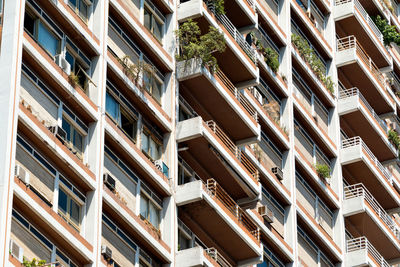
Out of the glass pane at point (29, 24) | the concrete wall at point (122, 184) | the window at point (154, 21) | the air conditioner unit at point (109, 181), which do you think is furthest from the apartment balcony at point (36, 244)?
the window at point (154, 21)

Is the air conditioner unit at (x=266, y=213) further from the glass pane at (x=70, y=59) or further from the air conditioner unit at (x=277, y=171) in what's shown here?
the glass pane at (x=70, y=59)

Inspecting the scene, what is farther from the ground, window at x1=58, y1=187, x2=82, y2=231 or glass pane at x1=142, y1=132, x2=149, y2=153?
glass pane at x1=142, y1=132, x2=149, y2=153

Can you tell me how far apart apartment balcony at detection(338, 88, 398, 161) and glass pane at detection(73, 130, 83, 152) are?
72.5 ft

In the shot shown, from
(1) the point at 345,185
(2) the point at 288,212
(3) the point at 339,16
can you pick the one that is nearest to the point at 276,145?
(2) the point at 288,212

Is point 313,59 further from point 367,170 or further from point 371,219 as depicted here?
point 371,219

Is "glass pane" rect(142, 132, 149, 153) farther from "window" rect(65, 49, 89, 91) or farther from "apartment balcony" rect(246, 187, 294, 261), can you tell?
"apartment balcony" rect(246, 187, 294, 261)

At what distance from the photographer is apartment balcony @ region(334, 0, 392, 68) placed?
6488cm

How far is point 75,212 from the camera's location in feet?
134

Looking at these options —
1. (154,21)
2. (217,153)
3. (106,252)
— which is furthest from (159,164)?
(154,21)

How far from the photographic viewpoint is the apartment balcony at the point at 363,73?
208 ft

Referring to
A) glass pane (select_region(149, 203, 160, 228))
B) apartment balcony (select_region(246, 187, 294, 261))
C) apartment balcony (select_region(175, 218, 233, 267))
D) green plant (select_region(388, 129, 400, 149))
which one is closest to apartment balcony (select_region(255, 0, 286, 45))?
apartment balcony (select_region(246, 187, 294, 261))

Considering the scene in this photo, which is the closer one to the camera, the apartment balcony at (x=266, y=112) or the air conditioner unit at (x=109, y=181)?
the air conditioner unit at (x=109, y=181)

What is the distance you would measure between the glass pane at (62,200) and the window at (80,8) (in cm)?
688

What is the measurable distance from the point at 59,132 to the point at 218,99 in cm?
1078
